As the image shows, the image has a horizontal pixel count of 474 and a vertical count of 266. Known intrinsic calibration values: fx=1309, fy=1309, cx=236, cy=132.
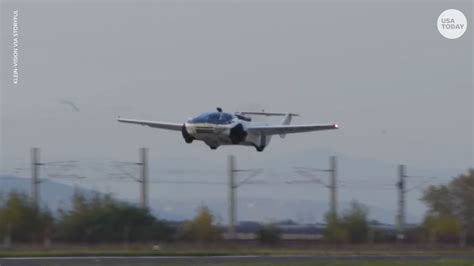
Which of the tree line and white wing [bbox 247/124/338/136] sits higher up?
white wing [bbox 247/124/338/136]

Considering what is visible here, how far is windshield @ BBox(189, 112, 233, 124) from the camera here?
48.0m

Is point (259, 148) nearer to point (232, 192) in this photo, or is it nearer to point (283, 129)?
point (283, 129)

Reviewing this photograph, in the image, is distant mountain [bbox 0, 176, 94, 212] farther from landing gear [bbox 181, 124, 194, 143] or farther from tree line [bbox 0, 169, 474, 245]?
landing gear [bbox 181, 124, 194, 143]

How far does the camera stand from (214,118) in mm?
48188

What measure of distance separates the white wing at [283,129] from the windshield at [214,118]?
58.1 inches

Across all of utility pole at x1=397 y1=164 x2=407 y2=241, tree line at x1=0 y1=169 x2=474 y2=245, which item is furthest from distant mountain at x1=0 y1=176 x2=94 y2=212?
utility pole at x1=397 y1=164 x2=407 y2=241

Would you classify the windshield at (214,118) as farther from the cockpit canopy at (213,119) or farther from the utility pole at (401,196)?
the utility pole at (401,196)

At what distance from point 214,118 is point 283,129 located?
134 inches

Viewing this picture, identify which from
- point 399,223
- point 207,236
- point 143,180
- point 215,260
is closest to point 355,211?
point 399,223

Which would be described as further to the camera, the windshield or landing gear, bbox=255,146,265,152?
landing gear, bbox=255,146,265,152

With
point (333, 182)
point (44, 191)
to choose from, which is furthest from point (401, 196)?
point (44, 191)

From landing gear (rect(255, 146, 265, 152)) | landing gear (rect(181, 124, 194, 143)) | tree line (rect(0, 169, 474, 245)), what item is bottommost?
tree line (rect(0, 169, 474, 245))

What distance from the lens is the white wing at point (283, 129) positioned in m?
49.9

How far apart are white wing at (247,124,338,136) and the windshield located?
4.84 ft
